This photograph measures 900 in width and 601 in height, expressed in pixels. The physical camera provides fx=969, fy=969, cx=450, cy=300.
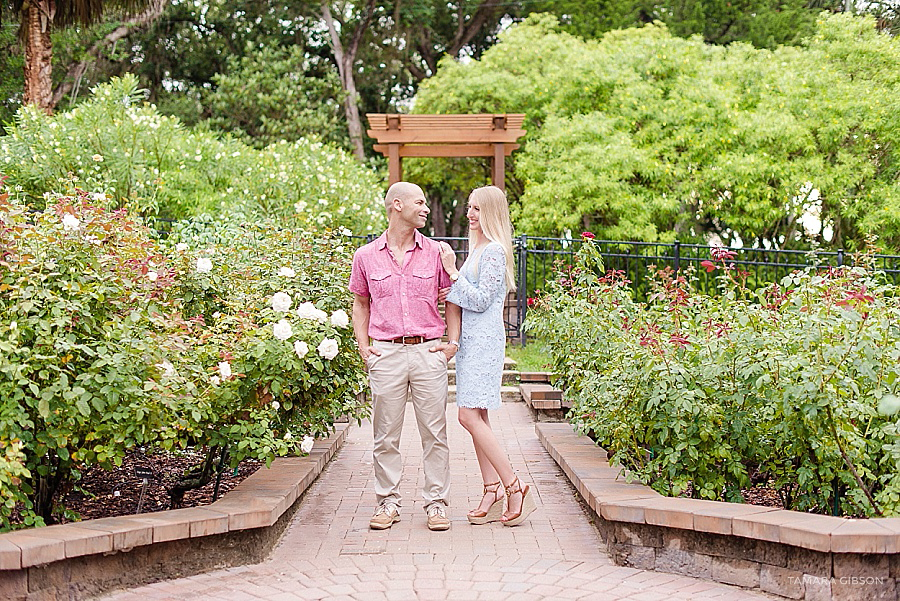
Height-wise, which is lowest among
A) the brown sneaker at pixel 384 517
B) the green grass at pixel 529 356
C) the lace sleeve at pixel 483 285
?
the brown sneaker at pixel 384 517

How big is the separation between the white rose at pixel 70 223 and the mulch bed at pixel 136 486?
118cm

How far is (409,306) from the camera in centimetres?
474

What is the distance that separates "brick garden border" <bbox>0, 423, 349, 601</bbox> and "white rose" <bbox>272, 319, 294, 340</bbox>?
769 millimetres

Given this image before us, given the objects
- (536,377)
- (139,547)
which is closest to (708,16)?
(536,377)

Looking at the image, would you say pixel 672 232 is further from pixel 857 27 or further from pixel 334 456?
pixel 334 456

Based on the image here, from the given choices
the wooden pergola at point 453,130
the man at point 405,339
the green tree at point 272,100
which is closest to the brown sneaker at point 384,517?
the man at point 405,339

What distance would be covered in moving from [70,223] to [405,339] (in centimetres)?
166

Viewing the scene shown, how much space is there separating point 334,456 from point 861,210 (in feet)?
36.7

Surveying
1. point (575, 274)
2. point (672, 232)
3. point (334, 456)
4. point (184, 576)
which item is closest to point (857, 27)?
point (672, 232)

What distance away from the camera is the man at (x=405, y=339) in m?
4.75

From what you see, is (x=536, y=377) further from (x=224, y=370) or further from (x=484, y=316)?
(x=224, y=370)

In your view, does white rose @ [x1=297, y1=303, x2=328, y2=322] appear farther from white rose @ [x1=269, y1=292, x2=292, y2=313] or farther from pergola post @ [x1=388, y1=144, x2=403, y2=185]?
pergola post @ [x1=388, y1=144, x2=403, y2=185]

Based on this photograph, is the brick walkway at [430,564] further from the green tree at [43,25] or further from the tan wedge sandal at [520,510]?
the green tree at [43,25]

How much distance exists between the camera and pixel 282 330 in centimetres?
464
